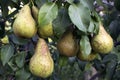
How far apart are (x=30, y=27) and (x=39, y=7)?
0.12 m

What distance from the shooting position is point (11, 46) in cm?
159

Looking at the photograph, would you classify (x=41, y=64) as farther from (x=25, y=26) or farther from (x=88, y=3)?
(x=88, y=3)

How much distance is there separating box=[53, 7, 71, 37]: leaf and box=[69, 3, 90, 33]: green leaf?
0.04 metres

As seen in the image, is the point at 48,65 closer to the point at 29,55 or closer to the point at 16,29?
the point at 16,29

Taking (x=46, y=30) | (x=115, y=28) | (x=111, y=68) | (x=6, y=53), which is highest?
(x=46, y=30)

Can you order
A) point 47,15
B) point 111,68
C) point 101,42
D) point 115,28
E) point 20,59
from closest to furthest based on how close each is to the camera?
point 47,15 → point 101,42 → point 20,59 → point 115,28 → point 111,68

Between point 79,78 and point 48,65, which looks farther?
point 79,78

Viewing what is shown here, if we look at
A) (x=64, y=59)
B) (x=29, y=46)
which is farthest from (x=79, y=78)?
(x=64, y=59)

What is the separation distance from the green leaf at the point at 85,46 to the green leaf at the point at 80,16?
0.19 ft

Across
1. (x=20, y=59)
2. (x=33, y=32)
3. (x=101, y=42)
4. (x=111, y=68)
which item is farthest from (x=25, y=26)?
(x=111, y=68)

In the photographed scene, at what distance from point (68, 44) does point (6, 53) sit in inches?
18.0

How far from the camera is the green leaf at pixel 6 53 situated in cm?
152

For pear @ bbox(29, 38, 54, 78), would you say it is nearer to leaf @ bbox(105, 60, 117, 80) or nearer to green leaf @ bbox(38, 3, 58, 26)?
green leaf @ bbox(38, 3, 58, 26)

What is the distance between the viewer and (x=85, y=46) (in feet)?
3.71
